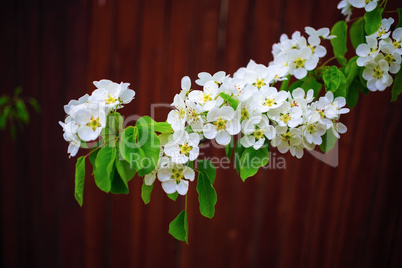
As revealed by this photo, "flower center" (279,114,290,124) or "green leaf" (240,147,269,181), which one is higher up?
"flower center" (279,114,290,124)

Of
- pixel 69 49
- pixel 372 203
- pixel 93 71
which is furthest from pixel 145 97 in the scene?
pixel 372 203

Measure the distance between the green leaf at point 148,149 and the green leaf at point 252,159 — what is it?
0.75 feet

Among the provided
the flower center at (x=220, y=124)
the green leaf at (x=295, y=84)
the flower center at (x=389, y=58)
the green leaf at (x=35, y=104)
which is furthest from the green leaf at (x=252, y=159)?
the green leaf at (x=35, y=104)

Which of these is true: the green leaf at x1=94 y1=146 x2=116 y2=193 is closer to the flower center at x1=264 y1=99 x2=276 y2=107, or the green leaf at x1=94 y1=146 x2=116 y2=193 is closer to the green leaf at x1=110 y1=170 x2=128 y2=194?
the green leaf at x1=110 y1=170 x2=128 y2=194

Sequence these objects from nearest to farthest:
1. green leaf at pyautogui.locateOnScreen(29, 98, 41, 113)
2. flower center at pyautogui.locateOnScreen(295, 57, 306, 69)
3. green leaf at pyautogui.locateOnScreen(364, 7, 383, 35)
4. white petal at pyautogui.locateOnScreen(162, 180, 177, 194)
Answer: white petal at pyautogui.locateOnScreen(162, 180, 177, 194) → green leaf at pyautogui.locateOnScreen(364, 7, 383, 35) → flower center at pyautogui.locateOnScreen(295, 57, 306, 69) → green leaf at pyautogui.locateOnScreen(29, 98, 41, 113)

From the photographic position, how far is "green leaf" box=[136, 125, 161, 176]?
67 centimetres

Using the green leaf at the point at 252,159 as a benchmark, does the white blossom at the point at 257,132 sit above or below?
above

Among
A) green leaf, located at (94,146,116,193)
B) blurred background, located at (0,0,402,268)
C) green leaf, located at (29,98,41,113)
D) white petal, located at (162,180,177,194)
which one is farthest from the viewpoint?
green leaf, located at (29,98,41,113)

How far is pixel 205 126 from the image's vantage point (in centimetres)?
75

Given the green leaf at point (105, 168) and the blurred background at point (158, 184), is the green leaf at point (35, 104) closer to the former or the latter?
the blurred background at point (158, 184)

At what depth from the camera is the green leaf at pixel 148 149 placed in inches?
26.4

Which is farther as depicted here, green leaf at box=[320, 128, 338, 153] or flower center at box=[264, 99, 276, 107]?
green leaf at box=[320, 128, 338, 153]

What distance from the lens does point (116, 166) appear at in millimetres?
677

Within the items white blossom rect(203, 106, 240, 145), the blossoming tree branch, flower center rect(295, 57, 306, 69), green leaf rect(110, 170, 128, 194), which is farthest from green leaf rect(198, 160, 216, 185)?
flower center rect(295, 57, 306, 69)
